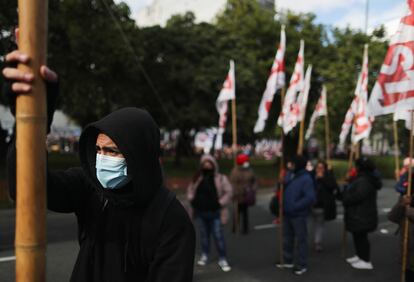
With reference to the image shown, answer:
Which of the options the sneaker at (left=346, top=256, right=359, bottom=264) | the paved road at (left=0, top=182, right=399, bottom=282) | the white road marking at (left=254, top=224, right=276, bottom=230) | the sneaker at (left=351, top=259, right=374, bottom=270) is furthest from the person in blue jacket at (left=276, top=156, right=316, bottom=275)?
the white road marking at (left=254, top=224, right=276, bottom=230)

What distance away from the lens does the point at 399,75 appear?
4.95m

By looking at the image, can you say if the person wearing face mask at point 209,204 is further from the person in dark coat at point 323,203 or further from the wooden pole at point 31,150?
the wooden pole at point 31,150

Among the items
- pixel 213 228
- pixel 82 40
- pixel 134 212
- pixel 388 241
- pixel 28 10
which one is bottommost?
pixel 388 241

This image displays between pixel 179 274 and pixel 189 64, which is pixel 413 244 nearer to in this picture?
pixel 179 274

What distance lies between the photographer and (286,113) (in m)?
8.49

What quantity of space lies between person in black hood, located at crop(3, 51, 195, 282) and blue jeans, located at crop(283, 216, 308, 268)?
494cm

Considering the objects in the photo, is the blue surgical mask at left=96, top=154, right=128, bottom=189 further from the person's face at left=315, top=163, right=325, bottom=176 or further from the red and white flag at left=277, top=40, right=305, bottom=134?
the person's face at left=315, top=163, right=325, bottom=176

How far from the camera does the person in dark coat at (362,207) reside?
263 inches

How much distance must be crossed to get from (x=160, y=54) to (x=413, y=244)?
1893cm

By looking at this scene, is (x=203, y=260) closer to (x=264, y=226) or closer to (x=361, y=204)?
(x=361, y=204)

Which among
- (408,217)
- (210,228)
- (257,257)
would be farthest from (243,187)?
(408,217)

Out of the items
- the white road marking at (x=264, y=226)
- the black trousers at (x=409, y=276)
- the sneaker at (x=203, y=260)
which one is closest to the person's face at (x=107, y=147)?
the black trousers at (x=409, y=276)

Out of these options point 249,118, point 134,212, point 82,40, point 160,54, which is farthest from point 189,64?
point 134,212

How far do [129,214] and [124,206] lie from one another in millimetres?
49
